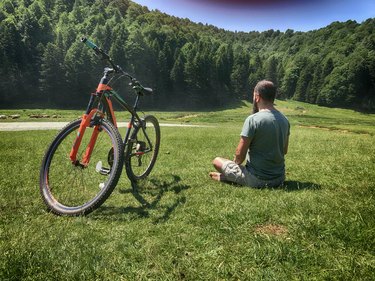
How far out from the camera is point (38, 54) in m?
123

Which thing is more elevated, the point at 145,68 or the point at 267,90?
the point at 145,68

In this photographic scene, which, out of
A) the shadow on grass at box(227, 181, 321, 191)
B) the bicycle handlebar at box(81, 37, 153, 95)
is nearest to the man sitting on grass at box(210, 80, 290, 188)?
the shadow on grass at box(227, 181, 321, 191)

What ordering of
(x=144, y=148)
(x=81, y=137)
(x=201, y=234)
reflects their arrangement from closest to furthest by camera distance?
1. (x=201, y=234)
2. (x=81, y=137)
3. (x=144, y=148)

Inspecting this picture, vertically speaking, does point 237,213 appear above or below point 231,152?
above

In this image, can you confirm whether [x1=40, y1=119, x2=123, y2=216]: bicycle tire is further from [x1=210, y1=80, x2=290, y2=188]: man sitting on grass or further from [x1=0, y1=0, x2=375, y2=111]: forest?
[x1=0, y1=0, x2=375, y2=111]: forest

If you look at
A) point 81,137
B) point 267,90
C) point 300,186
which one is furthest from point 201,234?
point 267,90

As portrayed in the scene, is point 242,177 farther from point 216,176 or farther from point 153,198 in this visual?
point 153,198

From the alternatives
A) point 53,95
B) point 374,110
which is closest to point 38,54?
point 53,95

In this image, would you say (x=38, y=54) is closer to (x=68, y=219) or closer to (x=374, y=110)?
(x=68, y=219)

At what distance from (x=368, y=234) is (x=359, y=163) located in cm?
619

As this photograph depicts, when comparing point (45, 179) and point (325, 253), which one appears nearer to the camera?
point (325, 253)

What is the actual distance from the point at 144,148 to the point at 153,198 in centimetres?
221

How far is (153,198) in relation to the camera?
6660 millimetres

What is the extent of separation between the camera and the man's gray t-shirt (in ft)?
22.6
